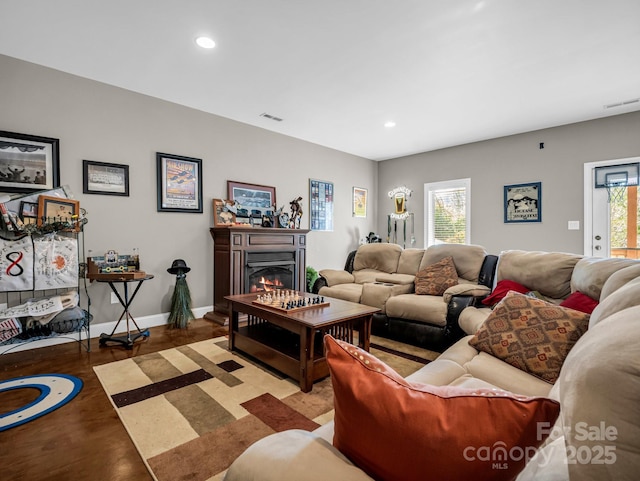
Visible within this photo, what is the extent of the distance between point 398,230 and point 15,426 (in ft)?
19.3

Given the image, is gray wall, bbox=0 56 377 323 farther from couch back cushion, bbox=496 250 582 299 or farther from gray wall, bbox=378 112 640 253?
couch back cushion, bbox=496 250 582 299

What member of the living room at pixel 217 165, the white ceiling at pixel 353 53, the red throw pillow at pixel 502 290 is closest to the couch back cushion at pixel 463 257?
the red throw pillow at pixel 502 290

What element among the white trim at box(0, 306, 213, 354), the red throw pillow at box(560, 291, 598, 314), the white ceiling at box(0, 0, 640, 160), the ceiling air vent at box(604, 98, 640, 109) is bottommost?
the white trim at box(0, 306, 213, 354)

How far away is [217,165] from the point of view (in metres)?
4.35

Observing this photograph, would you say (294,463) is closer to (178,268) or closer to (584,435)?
(584,435)

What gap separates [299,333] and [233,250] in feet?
6.64

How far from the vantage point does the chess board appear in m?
2.53

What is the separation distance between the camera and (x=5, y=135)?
2.89 metres

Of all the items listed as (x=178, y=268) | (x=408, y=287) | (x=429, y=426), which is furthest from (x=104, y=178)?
(x=429, y=426)

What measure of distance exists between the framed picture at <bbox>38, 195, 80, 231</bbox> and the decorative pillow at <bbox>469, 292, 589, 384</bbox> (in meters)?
3.43

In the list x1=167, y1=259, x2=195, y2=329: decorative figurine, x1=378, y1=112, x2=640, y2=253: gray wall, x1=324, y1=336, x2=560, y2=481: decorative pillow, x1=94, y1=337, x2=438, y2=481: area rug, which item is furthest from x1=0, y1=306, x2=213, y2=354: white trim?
x1=378, y1=112, x2=640, y2=253: gray wall

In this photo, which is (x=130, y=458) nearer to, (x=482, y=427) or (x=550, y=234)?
(x=482, y=427)

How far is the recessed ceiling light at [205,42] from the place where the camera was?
2633 millimetres

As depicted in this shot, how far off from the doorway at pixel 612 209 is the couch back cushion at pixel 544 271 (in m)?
2.52
